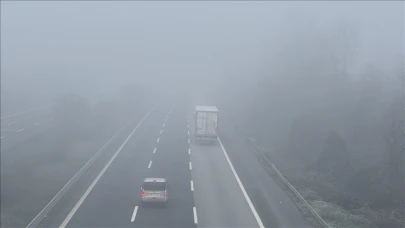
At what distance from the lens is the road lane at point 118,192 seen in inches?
858

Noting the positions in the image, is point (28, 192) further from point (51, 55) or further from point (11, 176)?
point (51, 55)

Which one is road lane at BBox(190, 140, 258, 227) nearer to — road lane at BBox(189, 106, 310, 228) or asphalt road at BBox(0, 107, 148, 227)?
road lane at BBox(189, 106, 310, 228)

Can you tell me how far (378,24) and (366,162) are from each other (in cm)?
11728

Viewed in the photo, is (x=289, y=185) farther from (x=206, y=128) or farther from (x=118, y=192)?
(x=206, y=128)

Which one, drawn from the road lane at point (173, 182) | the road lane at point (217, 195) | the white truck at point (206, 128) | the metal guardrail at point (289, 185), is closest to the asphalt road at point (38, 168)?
the road lane at point (173, 182)

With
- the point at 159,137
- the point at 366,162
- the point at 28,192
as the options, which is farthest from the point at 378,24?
the point at 28,192

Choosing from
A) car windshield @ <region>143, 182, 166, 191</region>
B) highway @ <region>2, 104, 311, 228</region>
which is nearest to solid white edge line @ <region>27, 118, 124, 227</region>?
highway @ <region>2, 104, 311, 228</region>

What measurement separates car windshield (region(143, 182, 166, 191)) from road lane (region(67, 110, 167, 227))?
117 cm

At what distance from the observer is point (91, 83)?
334 feet

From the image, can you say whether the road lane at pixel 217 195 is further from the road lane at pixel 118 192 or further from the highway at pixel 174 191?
the road lane at pixel 118 192

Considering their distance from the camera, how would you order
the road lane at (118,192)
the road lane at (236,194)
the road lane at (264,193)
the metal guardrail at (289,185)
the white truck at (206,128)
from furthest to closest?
1. the white truck at (206,128)
2. the road lane at (264,193)
3. the road lane at (236,194)
4. the metal guardrail at (289,185)
5. the road lane at (118,192)

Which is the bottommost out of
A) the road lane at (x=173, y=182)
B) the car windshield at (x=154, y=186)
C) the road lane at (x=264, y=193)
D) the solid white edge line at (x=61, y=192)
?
the road lane at (x=264, y=193)

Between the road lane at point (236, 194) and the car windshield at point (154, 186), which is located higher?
the car windshield at point (154, 186)

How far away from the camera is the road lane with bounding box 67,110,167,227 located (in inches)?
858
